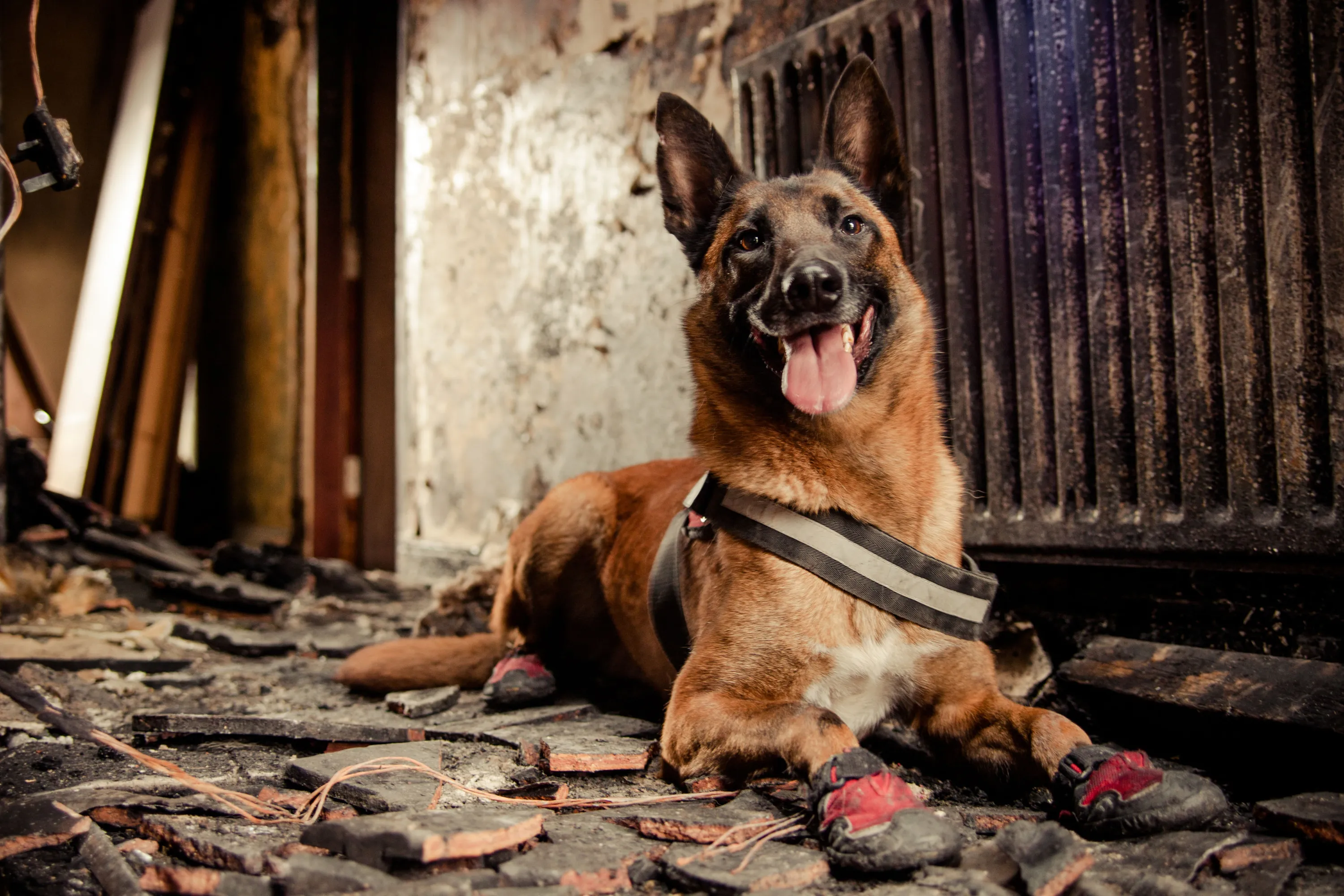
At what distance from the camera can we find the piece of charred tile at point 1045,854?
53.6 inches

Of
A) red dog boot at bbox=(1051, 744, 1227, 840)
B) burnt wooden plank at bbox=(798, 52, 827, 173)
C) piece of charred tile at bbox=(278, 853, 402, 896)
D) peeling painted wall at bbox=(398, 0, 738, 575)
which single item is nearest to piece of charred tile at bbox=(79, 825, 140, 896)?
piece of charred tile at bbox=(278, 853, 402, 896)

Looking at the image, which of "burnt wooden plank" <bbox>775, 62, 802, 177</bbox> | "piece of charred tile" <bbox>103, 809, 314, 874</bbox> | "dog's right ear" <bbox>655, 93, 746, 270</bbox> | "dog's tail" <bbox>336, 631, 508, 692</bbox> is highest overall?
"burnt wooden plank" <bbox>775, 62, 802, 177</bbox>

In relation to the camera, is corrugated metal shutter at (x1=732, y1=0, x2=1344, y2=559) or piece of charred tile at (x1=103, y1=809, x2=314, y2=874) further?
corrugated metal shutter at (x1=732, y1=0, x2=1344, y2=559)

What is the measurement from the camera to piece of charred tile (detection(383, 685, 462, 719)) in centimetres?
273

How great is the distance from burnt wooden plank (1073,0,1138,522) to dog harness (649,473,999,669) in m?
0.63

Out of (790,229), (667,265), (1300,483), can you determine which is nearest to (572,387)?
(667,265)

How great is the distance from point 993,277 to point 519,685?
1.89 m

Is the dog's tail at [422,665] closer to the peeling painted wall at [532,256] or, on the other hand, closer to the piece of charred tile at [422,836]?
the peeling painted wall at [532,256]

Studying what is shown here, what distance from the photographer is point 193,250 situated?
6.96 m

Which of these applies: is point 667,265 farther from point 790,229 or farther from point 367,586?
point 367,586

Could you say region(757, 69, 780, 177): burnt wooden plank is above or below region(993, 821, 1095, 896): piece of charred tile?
above

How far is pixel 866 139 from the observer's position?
2461 millimetres

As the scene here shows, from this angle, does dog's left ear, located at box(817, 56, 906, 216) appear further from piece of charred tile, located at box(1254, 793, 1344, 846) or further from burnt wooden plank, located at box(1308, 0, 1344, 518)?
piece of charred tile, located at box(1254, 793, 1344, 846)

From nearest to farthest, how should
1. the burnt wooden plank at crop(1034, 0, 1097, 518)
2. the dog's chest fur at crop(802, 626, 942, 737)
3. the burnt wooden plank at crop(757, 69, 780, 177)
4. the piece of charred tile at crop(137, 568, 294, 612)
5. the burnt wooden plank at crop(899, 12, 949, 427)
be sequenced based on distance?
the dog's chest fur at crop(802, 626, 942, 737), the burnt wooden plank at crop(1034, 0, 1097, 518), the burnt wooden plank at crop(899, 12, 949, 427), the burnt wooden plank at crop(757, 69, 780, 177), the piece of charred tile at crop(137, 568, 294, 612)
